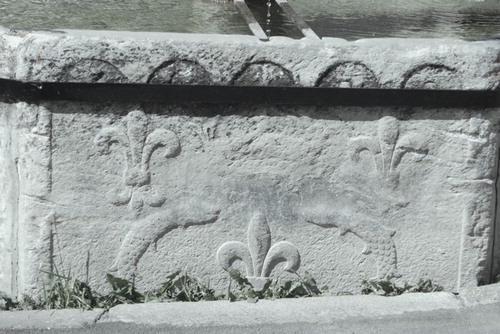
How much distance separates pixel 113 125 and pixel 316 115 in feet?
2.49

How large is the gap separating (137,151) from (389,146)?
958mm

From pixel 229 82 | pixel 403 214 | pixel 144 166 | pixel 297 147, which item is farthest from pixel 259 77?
pixel 403 214

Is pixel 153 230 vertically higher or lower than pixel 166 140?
Result: lower

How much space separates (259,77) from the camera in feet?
10.5

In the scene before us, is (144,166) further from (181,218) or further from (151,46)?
(151,46)

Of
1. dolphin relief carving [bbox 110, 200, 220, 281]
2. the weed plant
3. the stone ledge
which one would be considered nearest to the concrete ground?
the stone ledge

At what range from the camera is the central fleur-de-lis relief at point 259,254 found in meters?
3.42

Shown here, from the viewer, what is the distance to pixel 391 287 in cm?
349

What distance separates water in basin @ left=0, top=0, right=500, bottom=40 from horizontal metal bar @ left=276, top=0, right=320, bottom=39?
0.04 meters

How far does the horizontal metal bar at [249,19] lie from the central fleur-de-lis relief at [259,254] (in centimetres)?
82

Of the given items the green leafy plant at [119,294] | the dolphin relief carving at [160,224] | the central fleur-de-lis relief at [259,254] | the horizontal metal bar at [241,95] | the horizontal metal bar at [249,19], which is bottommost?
the green leafy plant at [119,294]

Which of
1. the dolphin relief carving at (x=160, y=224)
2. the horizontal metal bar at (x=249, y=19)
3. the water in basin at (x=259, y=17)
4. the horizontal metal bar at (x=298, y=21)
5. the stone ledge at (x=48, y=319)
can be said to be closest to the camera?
the stone ledge at (x=48, y=319)

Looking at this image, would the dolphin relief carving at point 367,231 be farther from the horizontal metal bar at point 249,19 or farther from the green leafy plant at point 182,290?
the horizontal metal bar at point 249,19

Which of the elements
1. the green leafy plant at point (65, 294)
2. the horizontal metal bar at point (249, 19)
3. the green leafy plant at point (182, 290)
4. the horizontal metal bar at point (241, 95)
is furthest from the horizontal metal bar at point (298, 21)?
the green leafy plant at point (65, 294)
